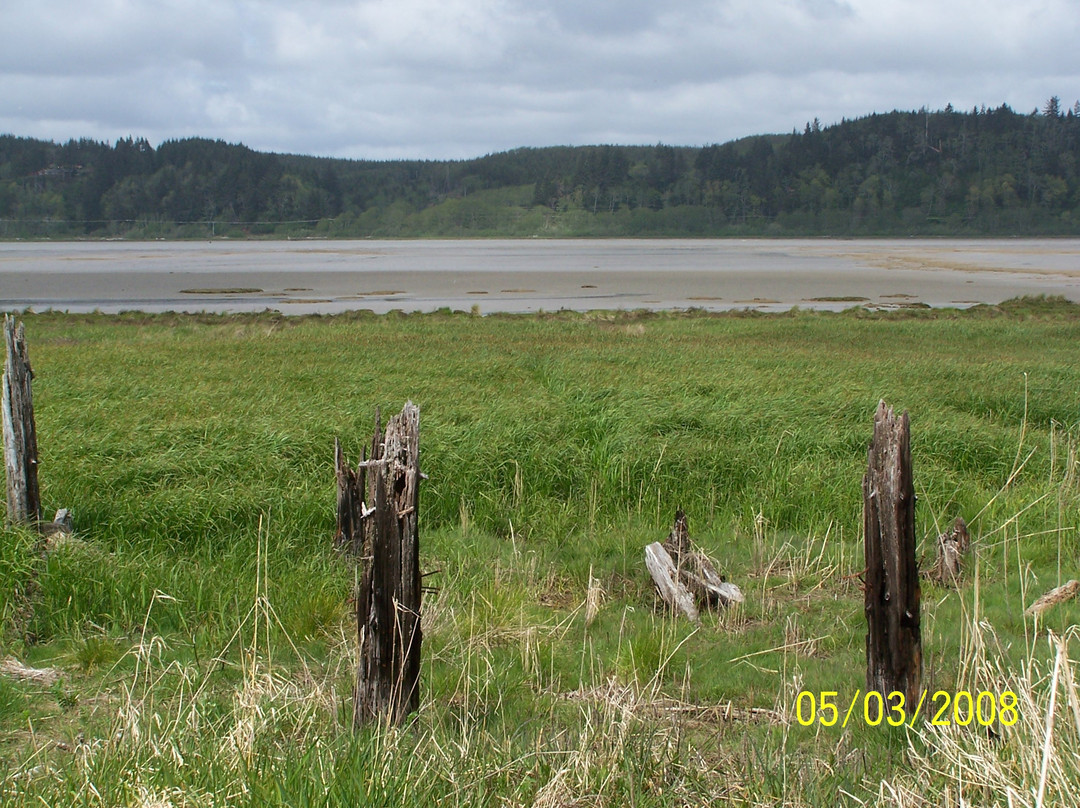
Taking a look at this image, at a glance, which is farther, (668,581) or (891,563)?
(668,581)

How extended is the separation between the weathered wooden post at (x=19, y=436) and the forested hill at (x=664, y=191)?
15750 cm

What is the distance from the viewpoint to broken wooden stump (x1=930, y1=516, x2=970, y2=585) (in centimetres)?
687

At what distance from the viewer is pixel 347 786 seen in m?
3.36

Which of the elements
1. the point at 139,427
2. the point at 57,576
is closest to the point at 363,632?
the point at 57,576

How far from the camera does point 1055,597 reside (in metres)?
6.04

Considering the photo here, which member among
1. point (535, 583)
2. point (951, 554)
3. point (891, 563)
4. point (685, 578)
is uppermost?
point (891, 563)

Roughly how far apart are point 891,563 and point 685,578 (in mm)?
2913

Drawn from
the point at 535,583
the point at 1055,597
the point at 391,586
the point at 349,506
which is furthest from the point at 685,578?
the point at 391,586

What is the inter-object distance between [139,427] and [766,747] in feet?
28.8

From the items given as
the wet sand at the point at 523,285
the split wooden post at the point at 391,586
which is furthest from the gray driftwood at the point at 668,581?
the wet sand at the point at 523,285

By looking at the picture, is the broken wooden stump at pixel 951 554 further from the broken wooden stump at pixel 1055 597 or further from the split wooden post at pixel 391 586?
the split wooden post at pixel 391 586

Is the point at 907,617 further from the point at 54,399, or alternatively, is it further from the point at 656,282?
the point at 656,282
